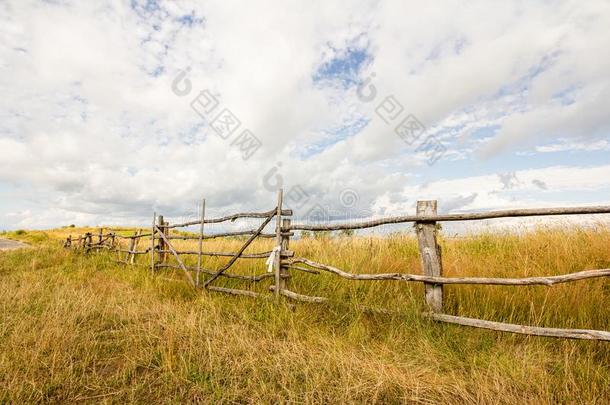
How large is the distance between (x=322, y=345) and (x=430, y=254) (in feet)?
5.24

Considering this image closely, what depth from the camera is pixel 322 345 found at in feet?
10.5

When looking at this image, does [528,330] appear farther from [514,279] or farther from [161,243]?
[161,243]

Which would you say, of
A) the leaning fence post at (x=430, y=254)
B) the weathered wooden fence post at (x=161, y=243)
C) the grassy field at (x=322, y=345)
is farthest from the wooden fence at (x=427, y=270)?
the weathered wooden fence post at (x=161, y=243)

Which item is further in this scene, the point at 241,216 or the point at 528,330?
the point at 241,216

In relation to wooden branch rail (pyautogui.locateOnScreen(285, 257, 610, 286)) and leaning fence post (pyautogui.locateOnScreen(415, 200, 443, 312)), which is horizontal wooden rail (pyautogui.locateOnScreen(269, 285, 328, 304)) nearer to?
wooden branch rail (pyautogui.locateOnScreen(285, 257, 610, 286))

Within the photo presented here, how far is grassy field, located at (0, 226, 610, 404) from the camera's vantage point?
2.47m

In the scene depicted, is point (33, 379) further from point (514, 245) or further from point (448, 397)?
point (514, 245)

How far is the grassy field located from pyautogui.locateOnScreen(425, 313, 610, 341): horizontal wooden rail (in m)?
0.11

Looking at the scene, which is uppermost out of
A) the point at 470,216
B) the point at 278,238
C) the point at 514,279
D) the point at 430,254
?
the point at 470,216

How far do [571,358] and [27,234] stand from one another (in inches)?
1513

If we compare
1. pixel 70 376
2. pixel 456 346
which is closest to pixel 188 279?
pixel 70 376

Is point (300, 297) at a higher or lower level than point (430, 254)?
lower

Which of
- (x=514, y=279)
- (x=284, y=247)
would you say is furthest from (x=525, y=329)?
(x=284, y=247)

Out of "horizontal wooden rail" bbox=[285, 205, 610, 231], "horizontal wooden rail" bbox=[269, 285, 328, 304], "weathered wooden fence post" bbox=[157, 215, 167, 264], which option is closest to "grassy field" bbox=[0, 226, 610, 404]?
"horizontal wooden rail" bbox=[269, 285, 328, 304]
